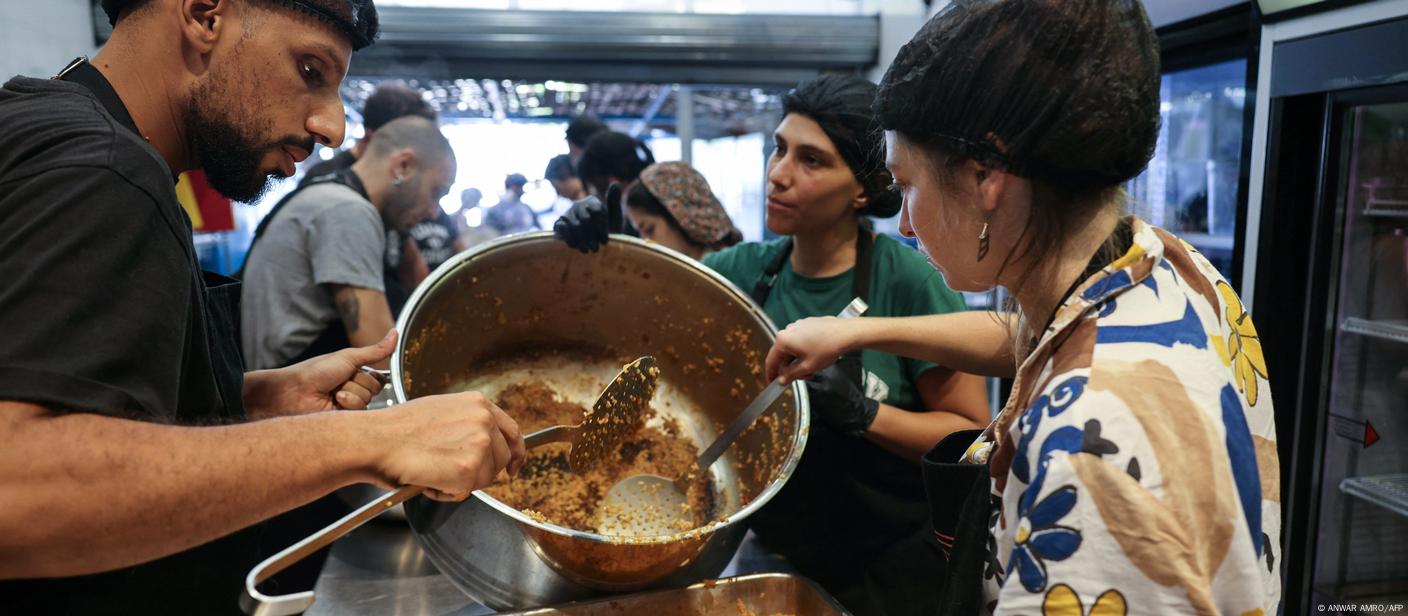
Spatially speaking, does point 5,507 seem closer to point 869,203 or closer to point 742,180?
point 869,203

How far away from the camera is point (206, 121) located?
0.99 m

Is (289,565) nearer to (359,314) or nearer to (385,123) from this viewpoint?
(359,314)

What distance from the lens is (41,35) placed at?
3.18m

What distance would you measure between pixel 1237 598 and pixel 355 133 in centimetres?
374

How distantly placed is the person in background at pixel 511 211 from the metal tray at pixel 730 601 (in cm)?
359

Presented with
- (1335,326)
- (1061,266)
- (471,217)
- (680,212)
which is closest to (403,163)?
(680,212)

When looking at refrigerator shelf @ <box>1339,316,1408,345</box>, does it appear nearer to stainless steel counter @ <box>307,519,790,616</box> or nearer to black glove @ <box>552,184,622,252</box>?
stainless steel counter @ <box>307,519,790,616</box>

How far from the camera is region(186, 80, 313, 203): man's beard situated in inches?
38.6

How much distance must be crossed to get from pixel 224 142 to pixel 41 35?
3.04 meters

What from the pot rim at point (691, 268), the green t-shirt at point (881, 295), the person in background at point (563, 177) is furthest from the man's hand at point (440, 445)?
the person in background at point (563, 177)

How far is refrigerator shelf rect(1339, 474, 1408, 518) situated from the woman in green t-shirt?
127 cm

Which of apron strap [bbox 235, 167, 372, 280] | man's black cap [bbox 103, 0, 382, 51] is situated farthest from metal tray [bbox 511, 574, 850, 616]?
apron strap [bbox 235, 167, 372, 280]

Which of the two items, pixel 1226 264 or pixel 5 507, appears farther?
pixel 1226 264

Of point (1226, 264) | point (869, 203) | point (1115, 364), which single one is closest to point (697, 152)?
point (1226, 264)
